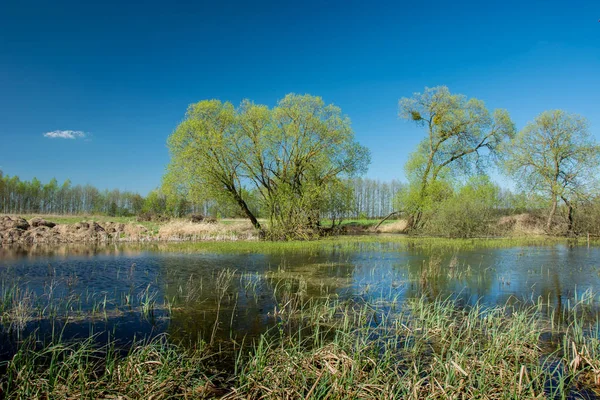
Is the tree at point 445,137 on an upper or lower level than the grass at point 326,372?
upper

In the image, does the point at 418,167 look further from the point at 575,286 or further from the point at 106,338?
the point at 106,338

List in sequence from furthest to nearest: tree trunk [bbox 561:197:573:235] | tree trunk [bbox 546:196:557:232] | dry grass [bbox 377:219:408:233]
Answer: dry grass [bbox 377:219:408:233]
tree trunk [bbox 546:196:557:232]
tree trunk [bbox 561:197:573:235]

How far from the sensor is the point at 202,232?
32.5 m

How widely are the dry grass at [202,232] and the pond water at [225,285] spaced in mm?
10330

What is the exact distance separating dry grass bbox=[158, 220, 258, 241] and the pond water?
10330 millimetres

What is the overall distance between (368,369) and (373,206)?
8810 cm

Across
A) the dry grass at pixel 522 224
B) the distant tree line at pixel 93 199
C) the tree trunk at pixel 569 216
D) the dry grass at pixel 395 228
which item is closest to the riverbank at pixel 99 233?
the dry grass at pixel 395 228

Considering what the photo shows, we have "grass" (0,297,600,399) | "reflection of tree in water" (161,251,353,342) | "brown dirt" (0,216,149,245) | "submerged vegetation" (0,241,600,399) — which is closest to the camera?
"grass" (0,297,600,399)

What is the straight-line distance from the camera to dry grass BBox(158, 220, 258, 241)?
102ft

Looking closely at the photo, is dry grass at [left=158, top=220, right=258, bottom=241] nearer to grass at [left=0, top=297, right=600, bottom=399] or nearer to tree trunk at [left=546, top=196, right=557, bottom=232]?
grass at [left=0, top=297, right=600, bottom=399]

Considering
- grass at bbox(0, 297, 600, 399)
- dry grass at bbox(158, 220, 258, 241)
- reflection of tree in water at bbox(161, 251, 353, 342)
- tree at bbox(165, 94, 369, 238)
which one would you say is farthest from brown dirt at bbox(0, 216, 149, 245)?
grass at bbox(0, 297, 600, 399)

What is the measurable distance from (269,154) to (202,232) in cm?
883

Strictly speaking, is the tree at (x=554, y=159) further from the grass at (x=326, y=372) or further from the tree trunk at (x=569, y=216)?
the grass at (x=326, y=372)

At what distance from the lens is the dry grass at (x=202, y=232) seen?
30938mm
